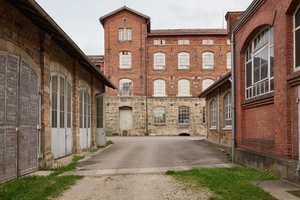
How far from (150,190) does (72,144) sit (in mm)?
7577

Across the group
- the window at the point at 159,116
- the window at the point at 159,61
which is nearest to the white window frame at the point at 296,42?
the window at the point at 159,116

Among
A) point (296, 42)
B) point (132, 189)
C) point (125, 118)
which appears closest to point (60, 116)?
point (132, 189)

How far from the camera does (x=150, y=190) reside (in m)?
6.52

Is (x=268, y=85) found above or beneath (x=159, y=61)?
beneath

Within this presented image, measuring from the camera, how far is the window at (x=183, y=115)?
34.3 meters

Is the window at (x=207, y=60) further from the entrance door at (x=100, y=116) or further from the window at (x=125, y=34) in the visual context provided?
the entrance door at (x=100, y=116)

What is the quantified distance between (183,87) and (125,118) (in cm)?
736

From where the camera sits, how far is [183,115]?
113ft

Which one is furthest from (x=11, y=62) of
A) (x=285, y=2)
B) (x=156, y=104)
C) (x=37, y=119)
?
(x=156, y=104)

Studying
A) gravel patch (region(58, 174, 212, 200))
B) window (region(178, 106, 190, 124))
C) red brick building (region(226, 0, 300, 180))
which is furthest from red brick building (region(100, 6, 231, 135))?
gravel patch (region(58, 174, 212, 200))

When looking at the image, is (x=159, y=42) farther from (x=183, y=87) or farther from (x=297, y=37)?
(x=297, y=37)

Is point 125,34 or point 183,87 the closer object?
point 125,34

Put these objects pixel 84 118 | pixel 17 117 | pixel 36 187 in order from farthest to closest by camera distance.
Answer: pixel 84 118 → pixel 17 117 → pixel 36 187

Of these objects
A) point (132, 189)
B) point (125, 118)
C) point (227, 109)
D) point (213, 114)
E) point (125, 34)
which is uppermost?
point (125, 34)
